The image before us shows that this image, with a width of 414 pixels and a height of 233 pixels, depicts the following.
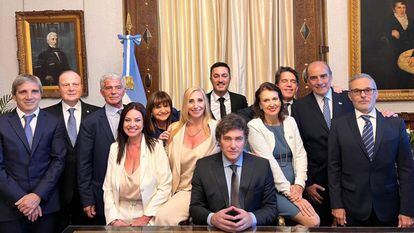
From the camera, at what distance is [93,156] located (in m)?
3.84

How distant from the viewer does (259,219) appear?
10.4ft

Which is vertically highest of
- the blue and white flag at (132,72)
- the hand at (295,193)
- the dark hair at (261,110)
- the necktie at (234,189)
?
the blue and white flag at (132,72)

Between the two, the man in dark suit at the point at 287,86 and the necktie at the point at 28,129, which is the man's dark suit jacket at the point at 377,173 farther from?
the necktie at the point at 28,129

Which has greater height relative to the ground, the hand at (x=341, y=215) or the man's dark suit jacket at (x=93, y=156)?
the man's dark suit jacket at (x=93, y=156)

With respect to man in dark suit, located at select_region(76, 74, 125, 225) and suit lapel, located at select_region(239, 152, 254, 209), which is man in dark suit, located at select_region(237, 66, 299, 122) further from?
man in dark suit, located at select_region(76, 74, 125, 225)

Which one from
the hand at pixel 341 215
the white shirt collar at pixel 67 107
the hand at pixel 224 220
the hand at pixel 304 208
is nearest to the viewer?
the hand at pixel 224 220

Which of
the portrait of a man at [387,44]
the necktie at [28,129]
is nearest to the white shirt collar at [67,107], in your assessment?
the necktie at [28,129]

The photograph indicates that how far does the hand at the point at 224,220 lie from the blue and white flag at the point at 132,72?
105 inches

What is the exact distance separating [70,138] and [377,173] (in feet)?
7.70

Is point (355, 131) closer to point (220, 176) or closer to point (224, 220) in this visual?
point (220, 176)

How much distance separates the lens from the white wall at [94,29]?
589 cm

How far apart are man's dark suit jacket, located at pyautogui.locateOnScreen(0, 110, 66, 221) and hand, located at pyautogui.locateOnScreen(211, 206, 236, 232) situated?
1378mm

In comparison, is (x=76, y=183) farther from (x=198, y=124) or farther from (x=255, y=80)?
(x=255, y=80)

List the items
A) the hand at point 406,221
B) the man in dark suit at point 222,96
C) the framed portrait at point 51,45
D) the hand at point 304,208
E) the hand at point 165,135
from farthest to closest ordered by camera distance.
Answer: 1. the framed portrait at point 51,45
2. the man in dark suit at point 222,96
3. the hand at point 165,135
4. the hand at point 304,208
5. the hand at point 406,221
